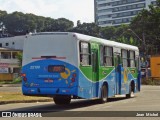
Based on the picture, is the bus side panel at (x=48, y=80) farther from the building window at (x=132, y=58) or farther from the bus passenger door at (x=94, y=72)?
the building window at (x=132, y=58)

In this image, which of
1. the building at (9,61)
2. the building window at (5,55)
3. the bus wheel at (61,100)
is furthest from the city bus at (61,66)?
the building window at (5,55)

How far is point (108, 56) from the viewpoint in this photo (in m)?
20.9

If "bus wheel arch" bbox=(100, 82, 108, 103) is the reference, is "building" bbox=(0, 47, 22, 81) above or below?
above

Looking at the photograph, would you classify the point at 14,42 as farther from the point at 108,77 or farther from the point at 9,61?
the point at 108,77

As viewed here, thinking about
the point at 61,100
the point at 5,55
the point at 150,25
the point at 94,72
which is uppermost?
the point at 150,25

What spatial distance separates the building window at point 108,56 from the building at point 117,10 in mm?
154124

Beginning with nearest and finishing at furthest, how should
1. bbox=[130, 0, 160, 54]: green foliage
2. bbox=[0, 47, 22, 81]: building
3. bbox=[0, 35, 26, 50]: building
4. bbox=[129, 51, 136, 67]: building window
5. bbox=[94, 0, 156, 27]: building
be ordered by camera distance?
1. bbox=[129, 51, 136, 67]: building window
2. bbox=[130, 0, 160, 54]: green foliage
3. bbox=[0, 47, 22, 81]: building
4. bbox=[0, 35, 26, 50]: building
5. bbox=[94, 0, 156, 27]: building

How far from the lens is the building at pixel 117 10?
178375 millimetres

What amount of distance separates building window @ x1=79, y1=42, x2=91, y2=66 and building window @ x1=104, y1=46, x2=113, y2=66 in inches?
86.8

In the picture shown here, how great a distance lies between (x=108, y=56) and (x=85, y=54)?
3.04 meters

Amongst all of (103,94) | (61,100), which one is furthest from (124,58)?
(61,100)

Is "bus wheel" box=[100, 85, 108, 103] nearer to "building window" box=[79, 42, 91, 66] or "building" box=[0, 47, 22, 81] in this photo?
"building window" box=[79, 42, 91, 66]

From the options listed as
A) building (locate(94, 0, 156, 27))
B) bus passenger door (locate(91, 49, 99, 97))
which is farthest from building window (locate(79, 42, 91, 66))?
building (locate(94, 0, 156, 27))

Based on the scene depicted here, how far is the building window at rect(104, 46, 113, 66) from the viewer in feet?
67.4
